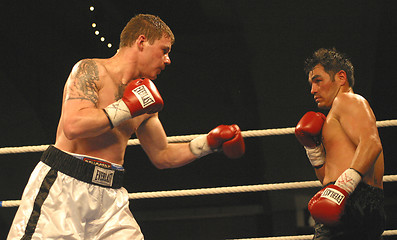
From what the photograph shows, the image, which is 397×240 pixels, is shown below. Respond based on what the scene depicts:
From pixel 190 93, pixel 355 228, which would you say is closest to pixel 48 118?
pixel 190 93

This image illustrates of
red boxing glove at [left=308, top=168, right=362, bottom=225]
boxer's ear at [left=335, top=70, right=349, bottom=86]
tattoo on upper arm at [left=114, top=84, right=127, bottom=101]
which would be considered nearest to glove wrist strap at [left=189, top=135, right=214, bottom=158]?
tattoo on upper arm at [left=114, top=84, right=127, bottom=101]

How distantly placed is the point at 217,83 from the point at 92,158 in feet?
16.0

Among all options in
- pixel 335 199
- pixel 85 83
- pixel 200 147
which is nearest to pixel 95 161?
pixel 85 83

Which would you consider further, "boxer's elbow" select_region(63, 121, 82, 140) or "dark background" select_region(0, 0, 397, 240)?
"dark background" select_region(0, 0, 397, 240)

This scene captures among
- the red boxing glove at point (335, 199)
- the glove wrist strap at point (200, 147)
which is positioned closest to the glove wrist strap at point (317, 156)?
the red boxing glove at point (335, 199)

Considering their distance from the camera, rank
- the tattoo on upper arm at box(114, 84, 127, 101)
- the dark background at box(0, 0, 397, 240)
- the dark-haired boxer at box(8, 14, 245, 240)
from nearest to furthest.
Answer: the dark-haired boxer at box(8, 14, 245, 240) < the tattoo on upper arm at box(114, 84, 127, 101) < the dark background at box(0, 0, 397, 240)

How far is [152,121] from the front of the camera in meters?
1.94

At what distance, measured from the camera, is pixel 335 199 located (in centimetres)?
157

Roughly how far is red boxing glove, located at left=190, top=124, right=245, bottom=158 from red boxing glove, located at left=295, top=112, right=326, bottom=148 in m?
0.25

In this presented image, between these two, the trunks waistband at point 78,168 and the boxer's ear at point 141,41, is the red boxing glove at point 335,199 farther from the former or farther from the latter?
the boxer's ear at point 141,41

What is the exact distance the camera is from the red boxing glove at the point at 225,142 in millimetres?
1861

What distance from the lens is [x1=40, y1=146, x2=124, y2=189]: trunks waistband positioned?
157 cm

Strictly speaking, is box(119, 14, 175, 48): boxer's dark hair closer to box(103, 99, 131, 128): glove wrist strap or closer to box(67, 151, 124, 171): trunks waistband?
box(103, 99, 131, 128): glove wrist strap

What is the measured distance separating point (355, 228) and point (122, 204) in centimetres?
83
